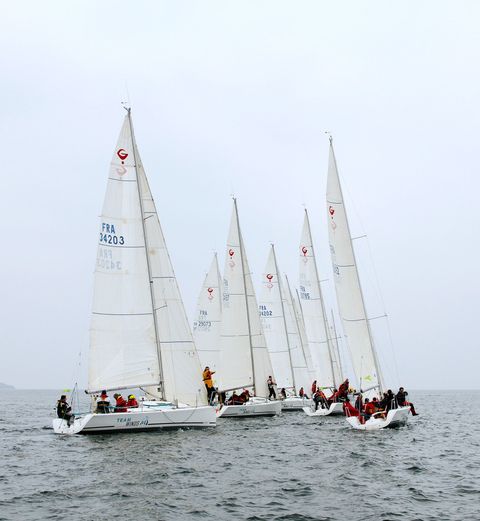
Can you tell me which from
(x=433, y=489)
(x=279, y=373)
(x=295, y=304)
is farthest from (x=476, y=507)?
(x=295, y=304)

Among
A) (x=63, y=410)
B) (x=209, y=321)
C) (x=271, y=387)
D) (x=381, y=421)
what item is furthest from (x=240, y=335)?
(x=63, y=410)

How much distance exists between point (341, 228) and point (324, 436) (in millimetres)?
9379

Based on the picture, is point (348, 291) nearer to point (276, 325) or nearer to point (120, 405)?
point (120, 405)

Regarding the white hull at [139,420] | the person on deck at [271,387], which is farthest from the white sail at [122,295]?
the person on deck at [271,387]

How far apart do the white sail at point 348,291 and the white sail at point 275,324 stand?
12008 mm

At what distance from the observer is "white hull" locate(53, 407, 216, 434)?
22359 mm

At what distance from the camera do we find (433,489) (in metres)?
15.1

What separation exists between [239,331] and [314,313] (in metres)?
7.74

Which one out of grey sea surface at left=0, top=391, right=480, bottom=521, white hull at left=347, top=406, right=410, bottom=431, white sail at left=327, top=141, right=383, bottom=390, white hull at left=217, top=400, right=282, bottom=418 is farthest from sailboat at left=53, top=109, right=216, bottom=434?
white sail at left=327, top=141, right=383, bottom=390

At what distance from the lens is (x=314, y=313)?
135 feet

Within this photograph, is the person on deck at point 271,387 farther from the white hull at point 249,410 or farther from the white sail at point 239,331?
the white hull at point 249,410

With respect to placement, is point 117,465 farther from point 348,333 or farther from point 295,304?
point 295,304

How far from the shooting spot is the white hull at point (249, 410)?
105 feet

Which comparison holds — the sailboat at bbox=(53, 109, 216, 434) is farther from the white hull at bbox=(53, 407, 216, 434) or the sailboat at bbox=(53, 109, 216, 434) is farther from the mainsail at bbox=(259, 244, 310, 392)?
the mainsail at bbox=(259, 244, 310, 392)
